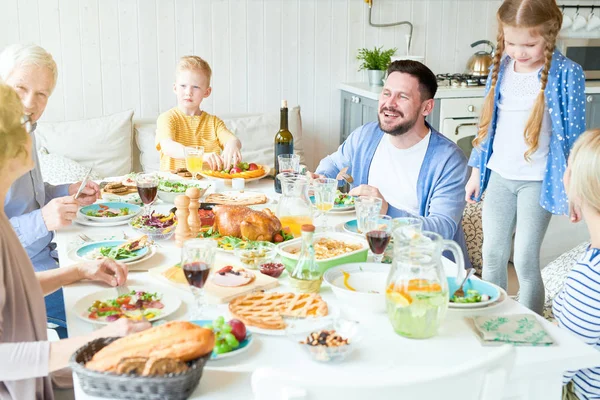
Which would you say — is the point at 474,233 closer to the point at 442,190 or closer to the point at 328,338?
the point at 442,190

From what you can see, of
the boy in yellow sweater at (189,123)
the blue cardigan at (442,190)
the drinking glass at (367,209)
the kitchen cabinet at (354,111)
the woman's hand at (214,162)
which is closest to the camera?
the drinking glass at (367,209)

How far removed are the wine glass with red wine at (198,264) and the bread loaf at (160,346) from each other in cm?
25

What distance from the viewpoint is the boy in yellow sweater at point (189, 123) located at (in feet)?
10.9

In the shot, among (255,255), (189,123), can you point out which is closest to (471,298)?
(255,255)

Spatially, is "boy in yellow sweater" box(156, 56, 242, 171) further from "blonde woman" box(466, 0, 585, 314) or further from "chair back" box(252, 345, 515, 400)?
"chair back" box(252, 345, 515, 400)

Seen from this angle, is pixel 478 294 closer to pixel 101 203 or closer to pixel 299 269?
pixel 299 269

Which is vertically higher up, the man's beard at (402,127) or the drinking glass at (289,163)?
the man's beard at (402,127)

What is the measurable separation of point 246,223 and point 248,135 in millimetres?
2426

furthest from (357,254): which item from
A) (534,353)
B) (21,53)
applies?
(21,53)

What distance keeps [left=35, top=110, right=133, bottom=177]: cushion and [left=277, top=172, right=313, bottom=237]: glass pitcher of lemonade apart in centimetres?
223

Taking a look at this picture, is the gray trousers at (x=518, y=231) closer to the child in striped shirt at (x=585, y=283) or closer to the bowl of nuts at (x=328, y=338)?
the child in striped shirt at (x=585, y=283)

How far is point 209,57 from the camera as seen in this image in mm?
4395

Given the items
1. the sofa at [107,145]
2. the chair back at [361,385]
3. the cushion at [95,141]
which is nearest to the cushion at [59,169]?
the sofa at [107,145]

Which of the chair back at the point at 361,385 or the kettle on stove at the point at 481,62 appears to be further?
the kettle on stove at the point at 481,62
